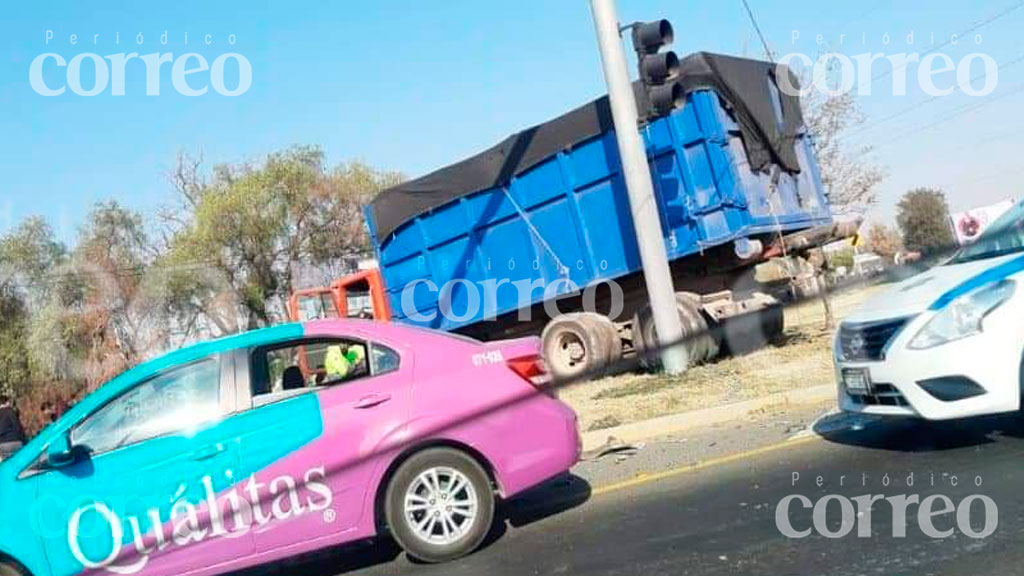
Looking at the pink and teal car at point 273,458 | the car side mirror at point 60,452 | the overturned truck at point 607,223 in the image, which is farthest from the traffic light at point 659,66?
the car side mirror at point 60,452

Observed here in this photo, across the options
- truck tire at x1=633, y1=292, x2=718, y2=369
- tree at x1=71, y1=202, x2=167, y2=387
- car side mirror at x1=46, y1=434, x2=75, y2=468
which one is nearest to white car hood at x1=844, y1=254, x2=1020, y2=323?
car side mirror at x1=46, y1=434, x2=75, y2=468

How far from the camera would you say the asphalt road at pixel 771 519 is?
172 inches

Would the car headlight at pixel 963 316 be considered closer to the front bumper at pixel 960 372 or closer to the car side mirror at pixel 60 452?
the front bumper at pixel 960 372

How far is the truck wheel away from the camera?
488 inches

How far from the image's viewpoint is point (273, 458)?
5.12 m

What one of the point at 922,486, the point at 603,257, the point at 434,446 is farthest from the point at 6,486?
the point at 603,257

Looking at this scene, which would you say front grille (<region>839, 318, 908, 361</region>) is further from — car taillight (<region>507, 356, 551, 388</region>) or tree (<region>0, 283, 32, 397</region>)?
tree (<region>0, 283, 32, 397</region>)

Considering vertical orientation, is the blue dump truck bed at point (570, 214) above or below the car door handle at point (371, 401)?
above

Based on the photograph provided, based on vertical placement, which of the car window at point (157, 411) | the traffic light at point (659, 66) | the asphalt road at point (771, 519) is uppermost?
the traffic light at point (659, 66)

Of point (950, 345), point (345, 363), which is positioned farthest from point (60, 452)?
point (950, 345)

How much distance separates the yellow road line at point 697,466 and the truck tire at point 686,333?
4.26 metres

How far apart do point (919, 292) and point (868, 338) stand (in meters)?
0.43

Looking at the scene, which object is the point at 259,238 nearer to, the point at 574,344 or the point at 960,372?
the point at 574,344

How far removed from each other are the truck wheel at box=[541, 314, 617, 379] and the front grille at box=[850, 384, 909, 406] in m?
6.23
